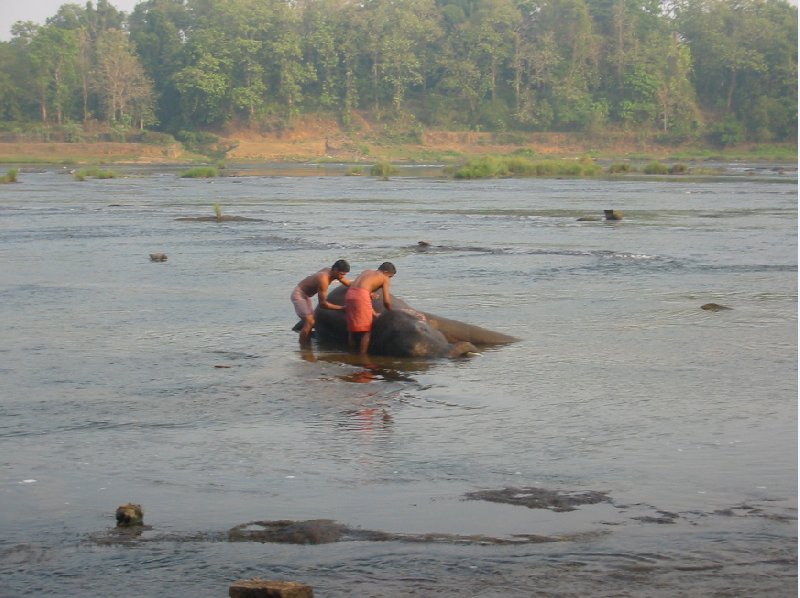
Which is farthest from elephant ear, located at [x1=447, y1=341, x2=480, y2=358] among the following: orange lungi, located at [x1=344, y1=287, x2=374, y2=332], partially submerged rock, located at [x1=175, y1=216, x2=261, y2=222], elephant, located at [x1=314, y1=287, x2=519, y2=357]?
partially submerged rock, located at [x1=175, y1=216, x2=261, y2=222]

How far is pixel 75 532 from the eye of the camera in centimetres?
699

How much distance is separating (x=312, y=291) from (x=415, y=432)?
4.18 meters

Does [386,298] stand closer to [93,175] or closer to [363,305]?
[363,305]

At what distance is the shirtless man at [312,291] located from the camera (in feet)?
42.7

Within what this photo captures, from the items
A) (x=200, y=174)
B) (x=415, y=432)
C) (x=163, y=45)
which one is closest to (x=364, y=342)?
(x=415, y=432)

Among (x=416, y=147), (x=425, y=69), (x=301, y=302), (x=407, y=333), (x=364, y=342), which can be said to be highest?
(x=425, y=69)

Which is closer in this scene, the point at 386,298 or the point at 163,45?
the point at 386,298

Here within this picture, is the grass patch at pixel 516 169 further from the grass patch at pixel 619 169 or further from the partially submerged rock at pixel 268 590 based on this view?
the partially submerged rock at pixel 268 590

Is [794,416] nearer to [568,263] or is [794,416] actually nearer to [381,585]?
[381,585]

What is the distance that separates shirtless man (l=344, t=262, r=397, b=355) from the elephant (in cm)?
9

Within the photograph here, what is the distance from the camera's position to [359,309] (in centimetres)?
1241

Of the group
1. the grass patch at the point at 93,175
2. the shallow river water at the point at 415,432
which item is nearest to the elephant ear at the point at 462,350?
the shallow river water at the point at 415,432

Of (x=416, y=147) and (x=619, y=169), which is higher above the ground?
(x=416, y=147)

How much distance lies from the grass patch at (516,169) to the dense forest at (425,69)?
3285cm
